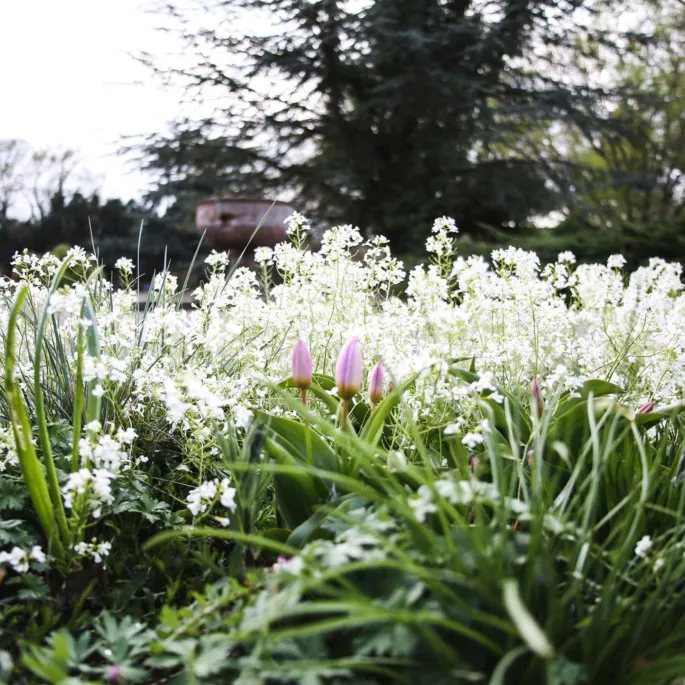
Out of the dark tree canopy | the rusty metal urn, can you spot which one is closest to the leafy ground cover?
the rusty metal urn

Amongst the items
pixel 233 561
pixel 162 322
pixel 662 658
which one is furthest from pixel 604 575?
pixel 162 322

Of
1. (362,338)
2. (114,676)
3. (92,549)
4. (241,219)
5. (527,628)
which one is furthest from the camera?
(241,219)

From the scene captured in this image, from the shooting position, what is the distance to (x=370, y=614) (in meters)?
0.77

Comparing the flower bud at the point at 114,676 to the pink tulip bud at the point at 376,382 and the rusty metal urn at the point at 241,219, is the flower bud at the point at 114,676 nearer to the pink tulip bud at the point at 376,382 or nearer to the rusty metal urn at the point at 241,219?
the pink tulip bud at the point at 376,382

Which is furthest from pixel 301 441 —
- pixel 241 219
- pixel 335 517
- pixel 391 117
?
pixel 391 117

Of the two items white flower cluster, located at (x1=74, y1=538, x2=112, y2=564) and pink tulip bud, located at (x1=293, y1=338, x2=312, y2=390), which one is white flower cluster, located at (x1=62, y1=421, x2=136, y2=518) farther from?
pink tulip bud, located at (x1=293, y1=338, x2=312, y2=390)

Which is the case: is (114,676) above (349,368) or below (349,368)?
below

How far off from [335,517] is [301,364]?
13.8 inches

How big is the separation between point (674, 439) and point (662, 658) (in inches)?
40.7

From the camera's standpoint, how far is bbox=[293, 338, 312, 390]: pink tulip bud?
136 cm

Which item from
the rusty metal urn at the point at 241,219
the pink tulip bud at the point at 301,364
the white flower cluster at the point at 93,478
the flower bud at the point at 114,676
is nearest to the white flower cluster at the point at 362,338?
the white flower cluster at the point at 93,478

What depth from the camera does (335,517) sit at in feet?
3.72

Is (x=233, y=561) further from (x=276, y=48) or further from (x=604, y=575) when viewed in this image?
(x=276, y=48)

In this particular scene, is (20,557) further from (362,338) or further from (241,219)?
(241,219)
